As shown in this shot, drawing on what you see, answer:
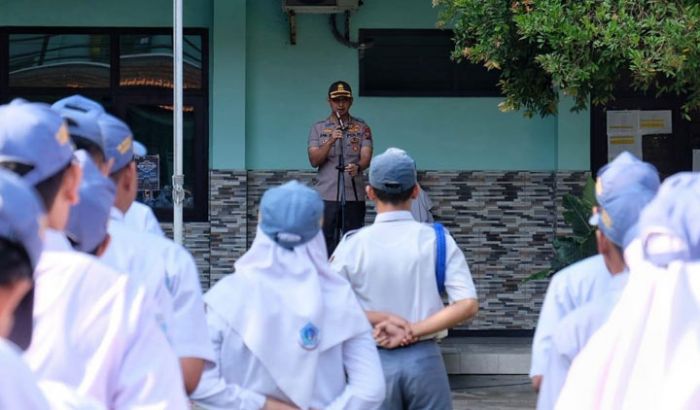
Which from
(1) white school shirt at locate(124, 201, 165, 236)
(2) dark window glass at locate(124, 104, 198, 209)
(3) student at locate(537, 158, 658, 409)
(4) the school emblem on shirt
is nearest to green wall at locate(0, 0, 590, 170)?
(2) dark window glass at locate(124, 104, 198, 209)

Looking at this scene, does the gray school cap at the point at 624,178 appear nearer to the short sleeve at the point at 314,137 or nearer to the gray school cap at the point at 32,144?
the gray school cap at the point at 32,144

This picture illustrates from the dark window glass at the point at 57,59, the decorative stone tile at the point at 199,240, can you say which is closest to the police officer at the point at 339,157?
the decorative stone tile at the point at 199,240

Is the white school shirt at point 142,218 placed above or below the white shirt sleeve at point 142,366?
above

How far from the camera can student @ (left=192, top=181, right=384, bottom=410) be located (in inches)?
170

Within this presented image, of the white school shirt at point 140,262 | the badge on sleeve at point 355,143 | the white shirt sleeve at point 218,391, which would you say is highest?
the badge on sleeve at point 355,143

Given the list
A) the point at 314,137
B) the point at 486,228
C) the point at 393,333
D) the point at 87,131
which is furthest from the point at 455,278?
the point at 486,228

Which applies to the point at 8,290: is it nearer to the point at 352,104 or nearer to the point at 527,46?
the point at 527,46

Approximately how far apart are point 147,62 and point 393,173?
22.4ft

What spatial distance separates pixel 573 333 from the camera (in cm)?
390

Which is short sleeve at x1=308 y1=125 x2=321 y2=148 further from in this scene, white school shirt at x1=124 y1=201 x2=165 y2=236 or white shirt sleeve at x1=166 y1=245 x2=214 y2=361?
white shirt sleeve at x1=166 y1=245 x2=214 y2=361

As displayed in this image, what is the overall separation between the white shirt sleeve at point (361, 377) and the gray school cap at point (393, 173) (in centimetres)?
108

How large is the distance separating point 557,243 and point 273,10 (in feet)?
11.5

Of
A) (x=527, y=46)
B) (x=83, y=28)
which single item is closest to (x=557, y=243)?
(x=527, y=46)

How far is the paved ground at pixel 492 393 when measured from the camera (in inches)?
383
